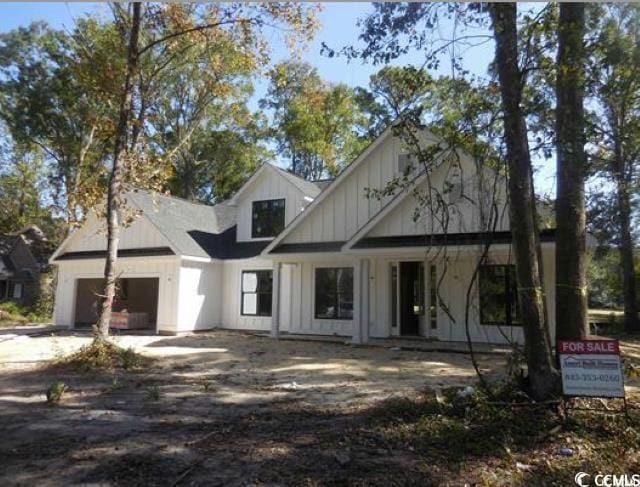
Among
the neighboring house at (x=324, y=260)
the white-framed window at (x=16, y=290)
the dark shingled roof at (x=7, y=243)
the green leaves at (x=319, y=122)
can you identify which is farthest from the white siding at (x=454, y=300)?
the dark shingled roof at (x=7, y=243)

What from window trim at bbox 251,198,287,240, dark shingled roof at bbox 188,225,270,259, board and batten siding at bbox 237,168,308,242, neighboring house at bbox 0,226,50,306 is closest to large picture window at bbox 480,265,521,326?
board and batten siding at bbox 237,168,308,242

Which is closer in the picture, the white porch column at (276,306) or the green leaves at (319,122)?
the white porch column at (276,306)

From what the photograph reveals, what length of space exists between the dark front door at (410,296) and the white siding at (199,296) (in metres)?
7.84

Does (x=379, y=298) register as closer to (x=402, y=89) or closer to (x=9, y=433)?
(x=402, y=89)

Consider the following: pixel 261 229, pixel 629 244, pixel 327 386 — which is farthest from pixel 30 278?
pixel 629 244

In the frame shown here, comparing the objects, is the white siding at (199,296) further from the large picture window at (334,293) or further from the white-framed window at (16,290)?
the white-framed window at (16,290)

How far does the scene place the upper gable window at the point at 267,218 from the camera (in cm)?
2095

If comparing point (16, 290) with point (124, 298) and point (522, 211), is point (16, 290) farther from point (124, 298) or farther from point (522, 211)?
point (522, 211)

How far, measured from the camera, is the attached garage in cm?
2341

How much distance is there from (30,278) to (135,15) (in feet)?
101

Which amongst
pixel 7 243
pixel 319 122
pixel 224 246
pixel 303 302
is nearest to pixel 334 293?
pixel 303 302

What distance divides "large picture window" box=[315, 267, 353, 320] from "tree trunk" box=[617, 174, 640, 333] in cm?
1351

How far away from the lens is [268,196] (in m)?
21.2

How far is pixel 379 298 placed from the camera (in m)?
16.4
